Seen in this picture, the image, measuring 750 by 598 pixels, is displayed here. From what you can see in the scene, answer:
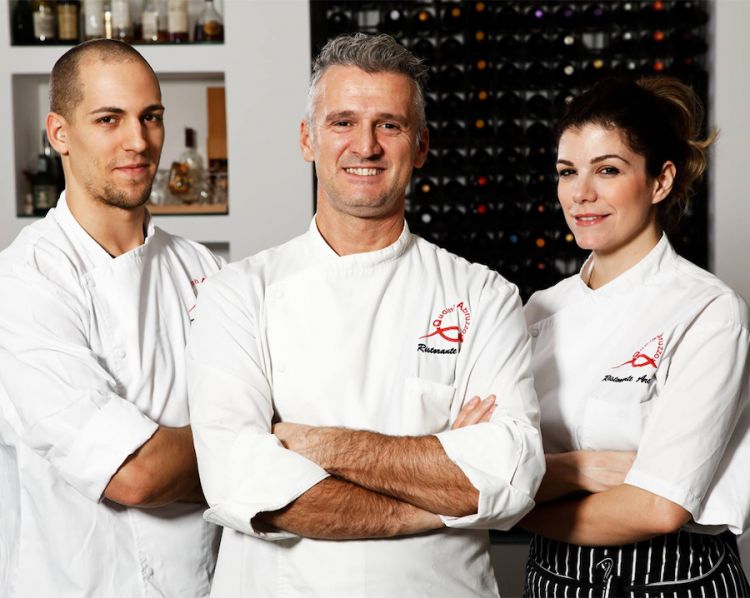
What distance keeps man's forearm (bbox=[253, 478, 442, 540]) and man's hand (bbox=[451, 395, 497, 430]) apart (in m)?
0.17

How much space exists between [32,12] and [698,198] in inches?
116

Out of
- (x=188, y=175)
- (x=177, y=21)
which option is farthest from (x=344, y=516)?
(x=177, y=21)

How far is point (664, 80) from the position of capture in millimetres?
1949

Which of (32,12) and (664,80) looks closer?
(664,80)

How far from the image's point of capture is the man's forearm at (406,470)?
1.50m

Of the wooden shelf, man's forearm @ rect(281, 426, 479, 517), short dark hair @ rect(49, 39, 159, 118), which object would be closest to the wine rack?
the wooden shelf

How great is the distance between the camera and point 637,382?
1.76 metres

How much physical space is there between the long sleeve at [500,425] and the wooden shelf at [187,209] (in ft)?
7.71

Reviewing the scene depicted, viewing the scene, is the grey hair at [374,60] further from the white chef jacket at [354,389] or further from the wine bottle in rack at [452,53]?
the wine bottle in rack at [452,53]

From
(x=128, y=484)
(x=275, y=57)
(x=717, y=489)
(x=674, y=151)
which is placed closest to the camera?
(x=128, y=484)

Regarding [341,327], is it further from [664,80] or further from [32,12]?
[32,12]

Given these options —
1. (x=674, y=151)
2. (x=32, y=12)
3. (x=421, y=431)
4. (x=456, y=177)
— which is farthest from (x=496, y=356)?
(x=32, y=12)

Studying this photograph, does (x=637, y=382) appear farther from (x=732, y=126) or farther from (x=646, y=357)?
(x=732, y=126)

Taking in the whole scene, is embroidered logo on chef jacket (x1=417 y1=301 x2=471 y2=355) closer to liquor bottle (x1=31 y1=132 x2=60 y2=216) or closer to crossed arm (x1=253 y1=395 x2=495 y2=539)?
crossed arm (x1=253 y1=395 x2=495 y2=539)
